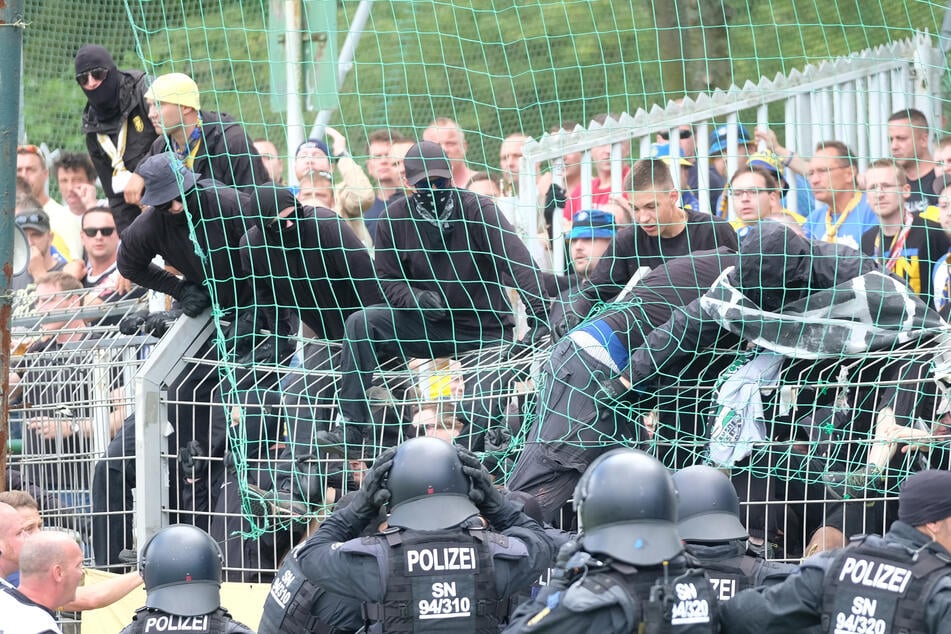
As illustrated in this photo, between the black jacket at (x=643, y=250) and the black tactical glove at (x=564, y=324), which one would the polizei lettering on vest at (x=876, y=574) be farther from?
the black jacket at (x=643, y=250)

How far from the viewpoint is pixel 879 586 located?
16.5 ft

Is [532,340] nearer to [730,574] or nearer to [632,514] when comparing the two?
[730,574]

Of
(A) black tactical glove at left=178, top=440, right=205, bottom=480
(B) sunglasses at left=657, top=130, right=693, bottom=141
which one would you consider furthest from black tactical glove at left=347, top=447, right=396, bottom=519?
(B) sunglasses at left=657, top=130, right=693, bottom=141

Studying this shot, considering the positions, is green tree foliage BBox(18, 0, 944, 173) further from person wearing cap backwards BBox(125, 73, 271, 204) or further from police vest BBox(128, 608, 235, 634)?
police vest BBox(128, 608, 235, 634)

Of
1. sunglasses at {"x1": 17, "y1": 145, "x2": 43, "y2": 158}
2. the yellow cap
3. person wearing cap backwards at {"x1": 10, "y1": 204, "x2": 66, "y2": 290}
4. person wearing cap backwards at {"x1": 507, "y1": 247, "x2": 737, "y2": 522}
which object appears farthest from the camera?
sunglasses at {"x1": 17, "y1": 145, "x2": 43, "y2": 158}

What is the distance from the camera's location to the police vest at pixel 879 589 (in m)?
4.98

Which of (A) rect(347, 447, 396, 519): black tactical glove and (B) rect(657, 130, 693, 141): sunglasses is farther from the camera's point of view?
(B) rect(657, 130, 693, 141): sunglasses

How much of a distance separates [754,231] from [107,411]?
141 inches

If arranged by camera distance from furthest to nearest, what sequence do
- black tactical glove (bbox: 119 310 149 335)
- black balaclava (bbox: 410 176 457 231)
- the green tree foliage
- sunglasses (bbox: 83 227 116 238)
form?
1. sunglasses (bbox: 83 227 116 238)
2. the green tree foliage
3. black tactical glove (bbox: 119 310 149 335)
4. black balaclava (bbox: 410 176 457 231)

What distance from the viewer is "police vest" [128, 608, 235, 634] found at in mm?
5629

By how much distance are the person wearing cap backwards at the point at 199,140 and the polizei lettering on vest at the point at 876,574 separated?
15.1ft

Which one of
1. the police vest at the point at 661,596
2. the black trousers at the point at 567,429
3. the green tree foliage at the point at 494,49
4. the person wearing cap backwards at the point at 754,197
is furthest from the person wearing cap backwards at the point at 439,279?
the police vest at the point at 661,596

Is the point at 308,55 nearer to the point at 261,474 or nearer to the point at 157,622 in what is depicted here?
the point at 261,474

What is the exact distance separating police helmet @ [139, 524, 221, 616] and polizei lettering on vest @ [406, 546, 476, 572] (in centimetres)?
77
